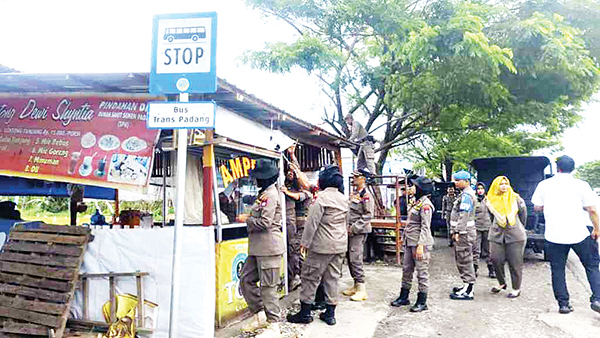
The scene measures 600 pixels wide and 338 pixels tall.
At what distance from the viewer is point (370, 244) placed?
9711 millimetres

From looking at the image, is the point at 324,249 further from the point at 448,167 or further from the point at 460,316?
the point at 448,167

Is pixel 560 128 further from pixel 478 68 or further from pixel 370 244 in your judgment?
pixel 370 244

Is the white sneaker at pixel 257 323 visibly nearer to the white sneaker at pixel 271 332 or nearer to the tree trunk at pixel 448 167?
the white sneaker at pixel 271 332

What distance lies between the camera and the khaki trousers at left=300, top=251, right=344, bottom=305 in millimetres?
4887

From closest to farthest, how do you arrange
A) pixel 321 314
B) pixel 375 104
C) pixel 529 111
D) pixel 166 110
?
pixel 166 110
pixel 321 314
pixel 529 111
pixel 375 104

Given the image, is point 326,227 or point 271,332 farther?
point 326,227

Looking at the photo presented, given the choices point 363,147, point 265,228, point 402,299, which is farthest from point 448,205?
point 265,228

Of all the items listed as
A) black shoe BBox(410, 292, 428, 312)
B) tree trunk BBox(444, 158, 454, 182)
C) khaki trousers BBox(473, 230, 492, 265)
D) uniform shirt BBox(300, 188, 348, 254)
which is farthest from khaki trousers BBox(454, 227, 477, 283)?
tree trunk BBox(444, 158, 454, 182)

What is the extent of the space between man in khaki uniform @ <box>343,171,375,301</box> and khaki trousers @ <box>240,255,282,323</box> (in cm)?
180

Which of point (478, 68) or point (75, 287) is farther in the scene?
point (478, 68)

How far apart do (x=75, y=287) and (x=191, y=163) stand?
141 inches

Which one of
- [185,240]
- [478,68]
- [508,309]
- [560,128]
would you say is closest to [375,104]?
[478,68]

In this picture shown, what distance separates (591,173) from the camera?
139 feet

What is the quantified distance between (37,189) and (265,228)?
525 centimetres
